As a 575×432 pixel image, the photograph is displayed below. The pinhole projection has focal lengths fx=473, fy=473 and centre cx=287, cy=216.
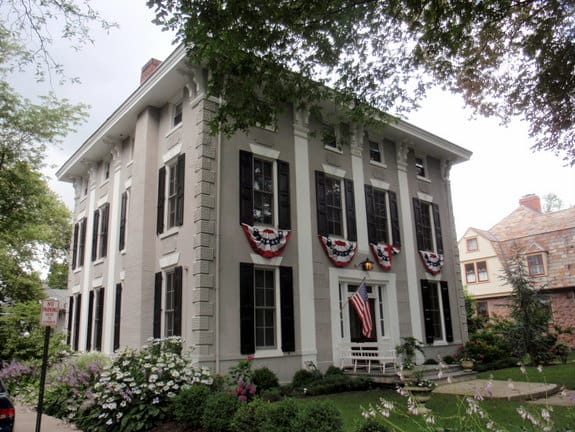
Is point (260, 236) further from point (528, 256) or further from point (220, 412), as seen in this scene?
point (528, 256)

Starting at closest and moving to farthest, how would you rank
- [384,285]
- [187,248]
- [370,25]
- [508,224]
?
[370,25] → [187,248] → [384,285] → [508,224]

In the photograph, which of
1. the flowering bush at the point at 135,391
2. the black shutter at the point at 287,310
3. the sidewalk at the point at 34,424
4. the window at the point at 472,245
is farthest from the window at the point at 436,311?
the window at the point at 472,245

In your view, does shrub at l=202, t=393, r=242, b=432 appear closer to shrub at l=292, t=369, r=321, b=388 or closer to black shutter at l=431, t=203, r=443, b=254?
shrub at l=292, t=369, r=321, b=388

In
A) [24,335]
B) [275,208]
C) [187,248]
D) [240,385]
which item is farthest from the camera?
[24,335]

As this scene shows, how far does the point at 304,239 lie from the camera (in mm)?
13516

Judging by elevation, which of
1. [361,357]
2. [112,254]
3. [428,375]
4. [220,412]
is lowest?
[428,375]

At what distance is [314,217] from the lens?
14.0 metres

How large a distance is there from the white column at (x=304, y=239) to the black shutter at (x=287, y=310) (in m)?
0.34

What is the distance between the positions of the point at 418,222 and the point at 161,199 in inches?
363

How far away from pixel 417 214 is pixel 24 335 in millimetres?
14800

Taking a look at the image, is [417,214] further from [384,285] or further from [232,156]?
[232,156]

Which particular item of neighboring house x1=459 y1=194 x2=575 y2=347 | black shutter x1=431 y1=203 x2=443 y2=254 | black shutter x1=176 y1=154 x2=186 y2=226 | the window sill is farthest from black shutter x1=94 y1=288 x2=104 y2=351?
neighboring house x1=459 y1=194 x2=575 y2=347

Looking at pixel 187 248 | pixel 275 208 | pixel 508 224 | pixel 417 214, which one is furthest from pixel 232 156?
pixel 508 224

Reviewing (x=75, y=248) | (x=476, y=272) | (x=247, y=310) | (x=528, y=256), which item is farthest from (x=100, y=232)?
(x=528, y=256)
